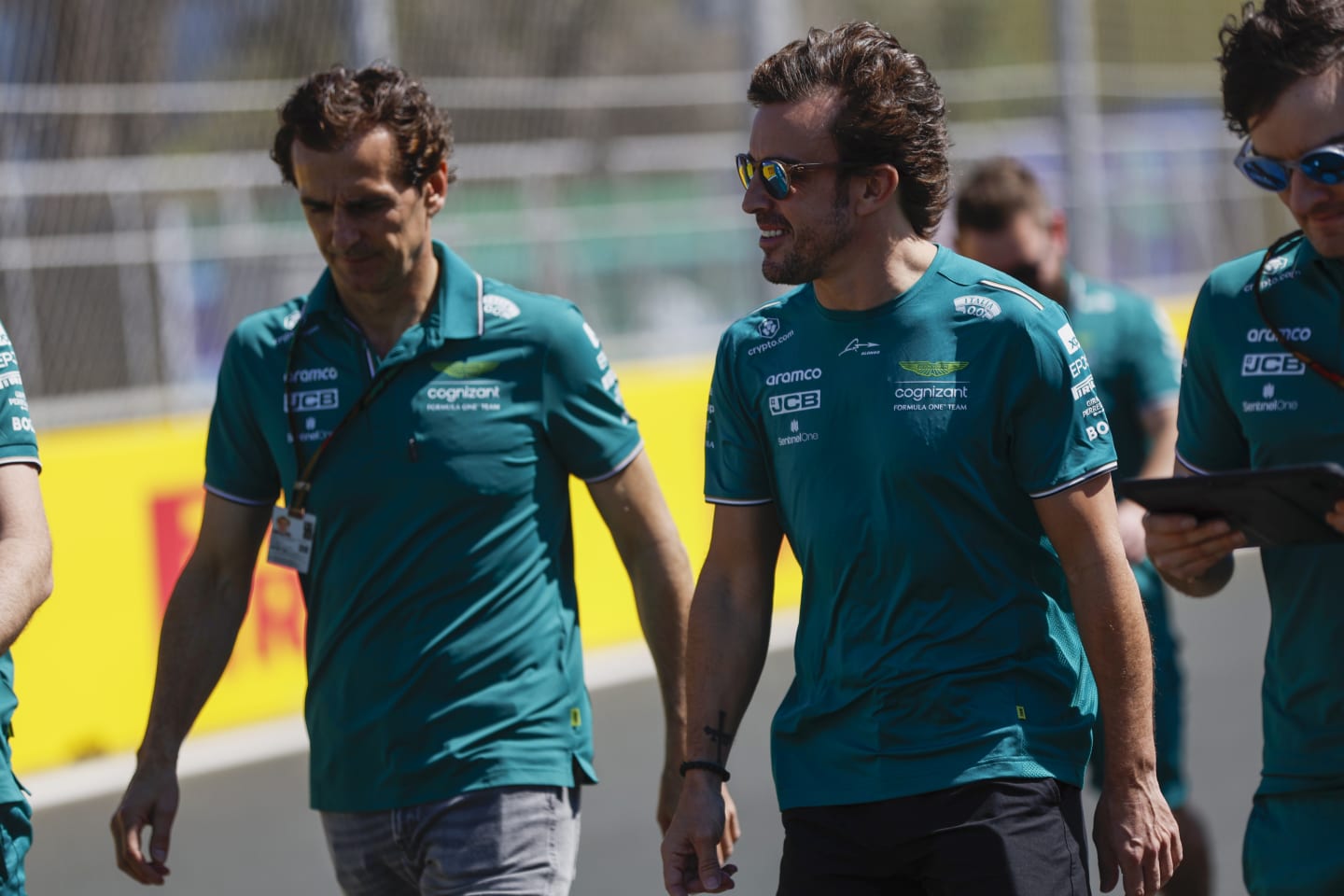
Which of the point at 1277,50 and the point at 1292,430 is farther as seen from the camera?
the point at 1292,430

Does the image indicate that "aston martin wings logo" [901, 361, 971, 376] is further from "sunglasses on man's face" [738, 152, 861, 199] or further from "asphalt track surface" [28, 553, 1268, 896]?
"asphalt track surface" [28, 553, 1268, 896]

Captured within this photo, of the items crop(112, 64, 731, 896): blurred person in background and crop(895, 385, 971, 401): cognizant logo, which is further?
crop(112, 64, 731, 896): blurred person in background

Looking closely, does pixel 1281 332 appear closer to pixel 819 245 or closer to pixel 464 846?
pixel 819 245

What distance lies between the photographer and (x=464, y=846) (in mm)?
3773

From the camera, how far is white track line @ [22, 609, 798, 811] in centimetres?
781

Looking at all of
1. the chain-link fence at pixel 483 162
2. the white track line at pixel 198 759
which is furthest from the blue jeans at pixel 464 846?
the chain-link fence at pixel 483 162

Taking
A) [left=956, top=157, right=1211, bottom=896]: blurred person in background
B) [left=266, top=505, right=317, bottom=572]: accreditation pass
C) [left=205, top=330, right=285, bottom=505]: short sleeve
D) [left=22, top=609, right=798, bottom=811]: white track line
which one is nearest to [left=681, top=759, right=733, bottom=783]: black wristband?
[left=266, top=505, right=317, bottom=572]: accreditation pass

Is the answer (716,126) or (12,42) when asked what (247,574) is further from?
(716,126)

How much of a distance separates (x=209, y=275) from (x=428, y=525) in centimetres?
817

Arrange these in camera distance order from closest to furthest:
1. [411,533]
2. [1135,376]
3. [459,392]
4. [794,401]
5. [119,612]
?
[794,401] < [411,533] < [459,392] < [1135,376] < [119,612]

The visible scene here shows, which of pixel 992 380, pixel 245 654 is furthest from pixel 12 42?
pixel 992 380

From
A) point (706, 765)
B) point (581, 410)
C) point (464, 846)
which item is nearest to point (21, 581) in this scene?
point (464, 846)

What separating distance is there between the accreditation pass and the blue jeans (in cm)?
56

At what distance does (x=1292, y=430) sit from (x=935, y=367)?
75 centimetres
